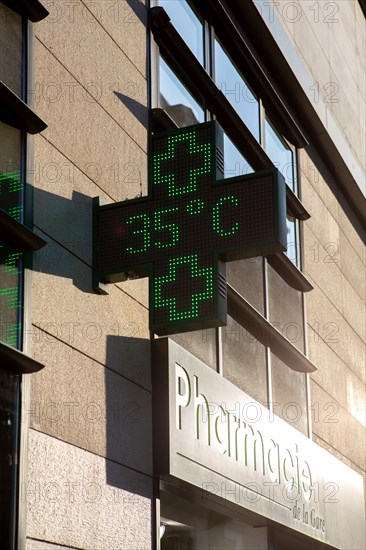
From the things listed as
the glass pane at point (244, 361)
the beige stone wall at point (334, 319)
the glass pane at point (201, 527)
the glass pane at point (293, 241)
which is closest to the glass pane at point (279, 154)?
the beige stone wall at point (334, 319)

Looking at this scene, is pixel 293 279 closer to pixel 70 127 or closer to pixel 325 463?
pixel 325 463

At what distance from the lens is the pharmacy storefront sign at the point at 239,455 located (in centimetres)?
1077

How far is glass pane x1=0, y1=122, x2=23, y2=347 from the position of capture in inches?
345

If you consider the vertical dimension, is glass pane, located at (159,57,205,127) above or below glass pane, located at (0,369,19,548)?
above

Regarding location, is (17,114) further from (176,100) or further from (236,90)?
(236,90)

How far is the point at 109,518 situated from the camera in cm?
966

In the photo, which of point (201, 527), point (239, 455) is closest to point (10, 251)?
point (239, 455)

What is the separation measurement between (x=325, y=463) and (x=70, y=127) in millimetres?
7088

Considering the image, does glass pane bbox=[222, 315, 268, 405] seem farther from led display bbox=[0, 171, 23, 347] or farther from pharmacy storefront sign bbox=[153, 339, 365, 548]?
led display bbox=[0, 171, 23, 347]

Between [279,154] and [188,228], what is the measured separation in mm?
7026

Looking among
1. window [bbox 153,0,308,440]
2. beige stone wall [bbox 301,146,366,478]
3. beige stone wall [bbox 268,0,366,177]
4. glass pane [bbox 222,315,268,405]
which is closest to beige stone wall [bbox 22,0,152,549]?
window [bbox 153,0,308,440]

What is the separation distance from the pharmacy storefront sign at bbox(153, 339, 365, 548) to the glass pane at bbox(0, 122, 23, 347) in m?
2.30

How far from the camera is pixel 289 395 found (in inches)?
600

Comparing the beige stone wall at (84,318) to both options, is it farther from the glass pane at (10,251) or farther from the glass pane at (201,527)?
the glass pane at (201,527)
